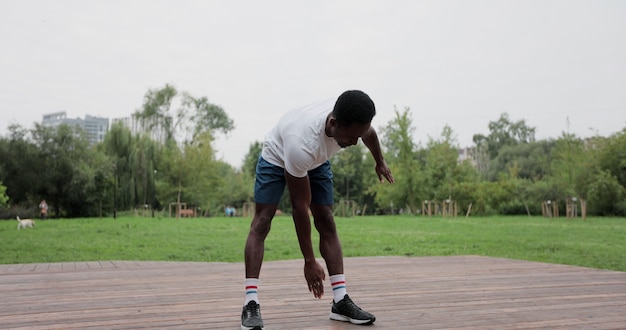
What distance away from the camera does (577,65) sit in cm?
2373

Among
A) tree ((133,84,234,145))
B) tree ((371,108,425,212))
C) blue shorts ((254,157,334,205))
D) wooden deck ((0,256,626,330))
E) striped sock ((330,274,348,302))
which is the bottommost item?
wooden deck ((0,256,626,330))

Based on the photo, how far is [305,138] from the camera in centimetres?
226

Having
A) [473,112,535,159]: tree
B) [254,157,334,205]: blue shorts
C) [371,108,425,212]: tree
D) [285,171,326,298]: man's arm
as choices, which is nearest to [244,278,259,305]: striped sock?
[285,171,326,298]: man's arm

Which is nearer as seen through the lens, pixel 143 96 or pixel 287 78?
pixel 287 78

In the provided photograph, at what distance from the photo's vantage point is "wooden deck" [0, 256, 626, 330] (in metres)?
2.50

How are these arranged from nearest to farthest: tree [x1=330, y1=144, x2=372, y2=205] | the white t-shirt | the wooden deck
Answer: the white t-shirt, the wooden deck, tree [x1=330, y1=144, x2=372, y2=205]

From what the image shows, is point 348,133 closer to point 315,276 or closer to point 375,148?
point 375,148

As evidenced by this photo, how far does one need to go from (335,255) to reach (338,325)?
389 millimetres

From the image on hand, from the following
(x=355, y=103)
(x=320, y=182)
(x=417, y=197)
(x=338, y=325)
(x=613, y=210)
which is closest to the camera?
(x=355, y=103)

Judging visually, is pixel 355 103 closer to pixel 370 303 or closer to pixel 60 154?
pixel 370 303

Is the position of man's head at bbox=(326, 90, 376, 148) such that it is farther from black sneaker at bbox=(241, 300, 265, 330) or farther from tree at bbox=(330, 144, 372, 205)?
tree at bbox=(330, 144, 372, 205)

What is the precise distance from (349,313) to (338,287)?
18 cm

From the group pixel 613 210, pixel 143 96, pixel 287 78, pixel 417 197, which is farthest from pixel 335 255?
pixel 143 96

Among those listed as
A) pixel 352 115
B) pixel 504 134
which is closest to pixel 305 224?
pixel 352 115
